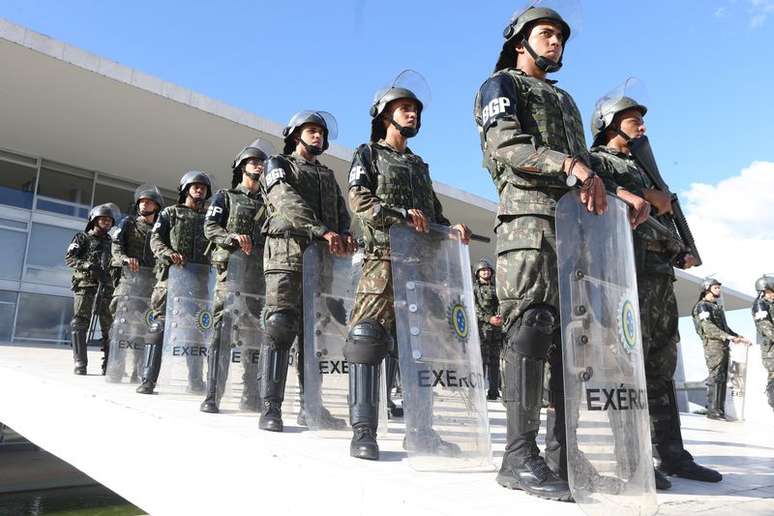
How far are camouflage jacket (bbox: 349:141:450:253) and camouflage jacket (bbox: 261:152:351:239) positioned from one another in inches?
17.7

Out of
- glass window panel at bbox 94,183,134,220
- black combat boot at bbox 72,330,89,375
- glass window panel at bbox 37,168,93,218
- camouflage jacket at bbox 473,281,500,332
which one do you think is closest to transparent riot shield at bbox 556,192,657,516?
black combat boot at bbox 72,330,89,375

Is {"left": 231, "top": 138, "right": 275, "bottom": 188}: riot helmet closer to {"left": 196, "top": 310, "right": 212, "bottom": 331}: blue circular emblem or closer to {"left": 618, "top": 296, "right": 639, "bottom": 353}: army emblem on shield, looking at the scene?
{"left": 196, "top": 310, "right": 212, "bottom": 331}: blue circular emblem

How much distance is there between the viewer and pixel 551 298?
7.22ft

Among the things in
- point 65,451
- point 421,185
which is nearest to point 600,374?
point 421,185

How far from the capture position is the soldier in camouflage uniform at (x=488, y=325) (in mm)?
9227

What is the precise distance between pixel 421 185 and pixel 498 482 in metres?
1.61

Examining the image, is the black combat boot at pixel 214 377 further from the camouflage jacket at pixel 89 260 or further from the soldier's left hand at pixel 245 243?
the camouflage jacket at pixel 89 260

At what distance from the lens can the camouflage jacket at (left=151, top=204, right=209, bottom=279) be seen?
5332 mm

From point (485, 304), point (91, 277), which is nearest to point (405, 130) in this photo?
point (91, 277)

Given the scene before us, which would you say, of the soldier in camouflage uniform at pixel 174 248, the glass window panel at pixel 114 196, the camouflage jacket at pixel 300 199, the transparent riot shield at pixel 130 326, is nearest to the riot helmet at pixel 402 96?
the camouflage jacket at pixel 300 199

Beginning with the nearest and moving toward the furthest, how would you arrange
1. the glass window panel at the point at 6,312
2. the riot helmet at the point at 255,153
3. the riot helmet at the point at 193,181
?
the riot helmet at the point at 255,153 → the riot helmet at the point at 193,181 → the glass window panel at the point at 6,312

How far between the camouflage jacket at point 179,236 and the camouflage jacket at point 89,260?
171cm

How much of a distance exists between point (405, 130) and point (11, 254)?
12.8m

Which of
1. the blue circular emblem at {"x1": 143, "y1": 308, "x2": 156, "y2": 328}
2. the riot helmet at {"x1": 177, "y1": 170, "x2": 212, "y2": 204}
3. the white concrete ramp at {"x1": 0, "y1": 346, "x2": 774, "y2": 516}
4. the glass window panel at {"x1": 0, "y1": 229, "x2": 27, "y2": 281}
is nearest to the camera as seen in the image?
the white concrete ramp at {"x1": 0, "y1": 346, "x2": 774, "y2": 516}
